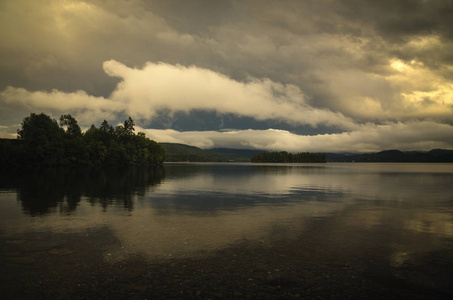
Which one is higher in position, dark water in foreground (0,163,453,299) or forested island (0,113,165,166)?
forested island (0,113,165,166)

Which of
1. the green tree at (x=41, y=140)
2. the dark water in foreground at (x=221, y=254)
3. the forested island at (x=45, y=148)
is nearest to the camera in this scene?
the dark water in foreground at (x=221, y=254)

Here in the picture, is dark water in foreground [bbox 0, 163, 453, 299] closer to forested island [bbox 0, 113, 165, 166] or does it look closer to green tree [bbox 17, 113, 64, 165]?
forested island [bbox 0, 113, 165, 166]

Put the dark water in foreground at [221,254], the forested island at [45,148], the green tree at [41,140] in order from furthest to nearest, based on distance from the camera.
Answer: the green tree at [41,140] → the forested island at [45,148] → the dark water in foreground at [221,254]

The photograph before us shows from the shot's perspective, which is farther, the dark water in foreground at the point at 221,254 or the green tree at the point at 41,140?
the green tree at the point at 41,140

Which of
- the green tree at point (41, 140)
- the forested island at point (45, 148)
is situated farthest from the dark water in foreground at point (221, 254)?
the green tree at point (41, 140)

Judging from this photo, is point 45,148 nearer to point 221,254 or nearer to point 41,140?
point 41,140

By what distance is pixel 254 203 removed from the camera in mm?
34656

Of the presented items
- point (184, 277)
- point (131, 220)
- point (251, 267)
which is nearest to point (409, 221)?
point (251, 267)

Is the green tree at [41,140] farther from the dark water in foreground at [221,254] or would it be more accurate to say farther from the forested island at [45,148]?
the dark water in foreground at [221,254]

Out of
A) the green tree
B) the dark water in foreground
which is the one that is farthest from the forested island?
the dark water in foreground

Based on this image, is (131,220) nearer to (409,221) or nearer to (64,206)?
(64,206)

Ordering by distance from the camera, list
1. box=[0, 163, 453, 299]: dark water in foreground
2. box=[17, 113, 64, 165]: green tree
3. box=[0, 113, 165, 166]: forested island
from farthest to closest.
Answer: box=[17, 113, 64, 165]: green tree → box=[0, 113, 165, 166]: forested island → box=[0, 163, 453, 299]: dark water in foreground

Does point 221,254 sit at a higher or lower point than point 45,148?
lower

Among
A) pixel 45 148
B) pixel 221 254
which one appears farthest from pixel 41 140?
pixel 221 254
